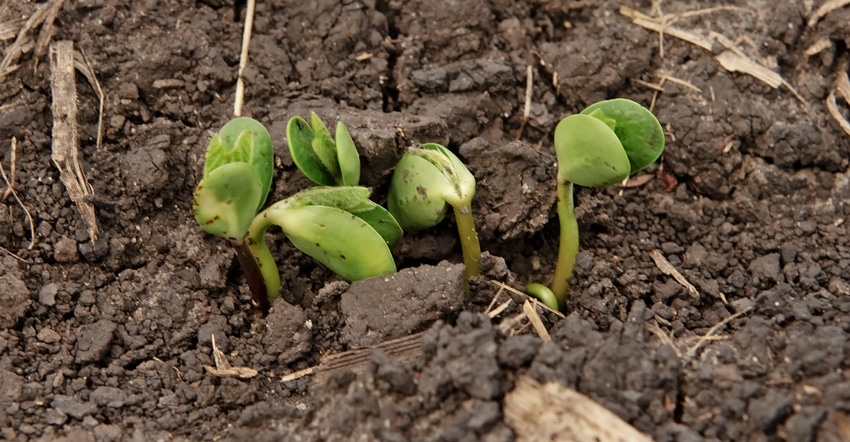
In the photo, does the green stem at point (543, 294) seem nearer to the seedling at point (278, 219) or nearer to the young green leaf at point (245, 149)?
the seedling at point (278, 219)

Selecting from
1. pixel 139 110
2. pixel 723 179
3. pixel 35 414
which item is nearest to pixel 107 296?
pixel 35 414

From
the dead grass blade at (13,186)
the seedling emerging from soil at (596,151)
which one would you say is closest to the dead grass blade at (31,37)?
the dead grass blade at (13,186)

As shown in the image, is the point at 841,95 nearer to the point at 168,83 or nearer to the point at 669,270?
the point at 669,270

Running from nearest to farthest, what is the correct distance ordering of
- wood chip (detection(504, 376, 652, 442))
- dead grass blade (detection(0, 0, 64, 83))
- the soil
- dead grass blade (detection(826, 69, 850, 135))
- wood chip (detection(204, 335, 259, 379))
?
1. wood chip (detection(504, 376, 652, 442))
2. the soil
3. wood chip (detection(204, 335, 259, 379))
4. dead grass blade (detection(0, 0, 64, 83))
5. dead grass blade (detection(826, 69, 850, 135))

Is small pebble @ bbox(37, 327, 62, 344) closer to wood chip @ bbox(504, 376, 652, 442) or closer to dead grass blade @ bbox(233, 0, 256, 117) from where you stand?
dead grass blade @ bbox(233, 0, 256, 117)

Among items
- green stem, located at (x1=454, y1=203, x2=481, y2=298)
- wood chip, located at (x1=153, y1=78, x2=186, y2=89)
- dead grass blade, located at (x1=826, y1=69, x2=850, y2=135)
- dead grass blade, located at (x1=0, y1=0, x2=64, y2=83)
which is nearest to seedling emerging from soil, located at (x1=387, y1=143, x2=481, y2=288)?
green stem, located at (x1=454, y1=203, x2=481, y2=298)

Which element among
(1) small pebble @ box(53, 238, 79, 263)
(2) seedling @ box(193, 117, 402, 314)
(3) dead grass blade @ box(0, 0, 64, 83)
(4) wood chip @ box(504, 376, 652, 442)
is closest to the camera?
(4) wood chip @ box(504, 376, 652, 442)

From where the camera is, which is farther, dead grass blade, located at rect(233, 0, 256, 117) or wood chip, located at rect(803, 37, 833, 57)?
wood chip, located at rect(803, 37, 833, 57)

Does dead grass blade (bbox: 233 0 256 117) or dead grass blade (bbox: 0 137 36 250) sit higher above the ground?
dead grass blade (bbox: 233 0 256 117)
